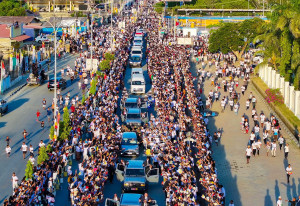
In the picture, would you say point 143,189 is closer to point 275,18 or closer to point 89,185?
point 89,185

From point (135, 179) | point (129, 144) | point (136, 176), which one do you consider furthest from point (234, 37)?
point (135, 179)

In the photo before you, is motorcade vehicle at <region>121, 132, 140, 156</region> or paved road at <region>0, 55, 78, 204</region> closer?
paved road at <region>0, 55, 78, 204</region>

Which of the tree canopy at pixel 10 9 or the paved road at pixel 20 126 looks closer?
the paved road at pixel 20 126

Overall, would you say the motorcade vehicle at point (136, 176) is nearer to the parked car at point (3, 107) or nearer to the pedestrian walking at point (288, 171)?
the pedestrian walking at point (288, 171)

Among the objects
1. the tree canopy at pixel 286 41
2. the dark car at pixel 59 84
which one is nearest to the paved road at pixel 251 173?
the tree canopy at pixel 286 41

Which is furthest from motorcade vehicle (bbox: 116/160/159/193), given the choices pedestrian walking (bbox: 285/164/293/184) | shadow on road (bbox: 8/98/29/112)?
shadow on road (bbox: 8/98/29/112)

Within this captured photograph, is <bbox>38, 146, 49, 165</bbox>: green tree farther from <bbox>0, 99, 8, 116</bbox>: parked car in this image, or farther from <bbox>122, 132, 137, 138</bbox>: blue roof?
<bbox>0, 99, 8, 116</bbox>: parked car
